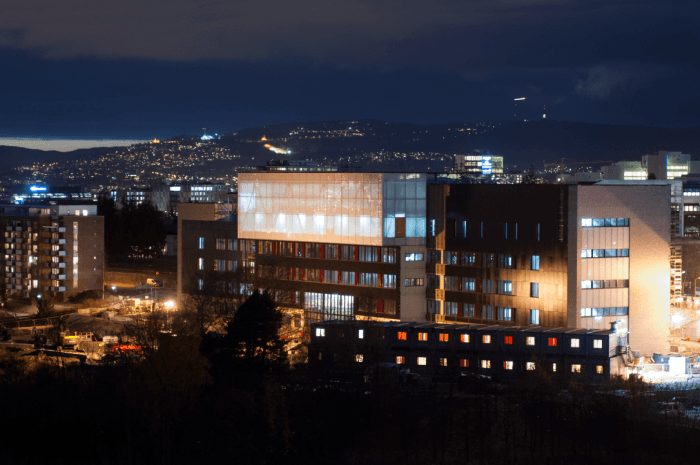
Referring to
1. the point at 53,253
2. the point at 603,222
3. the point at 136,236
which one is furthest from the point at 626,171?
the point at 603,222

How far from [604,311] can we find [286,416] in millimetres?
23848

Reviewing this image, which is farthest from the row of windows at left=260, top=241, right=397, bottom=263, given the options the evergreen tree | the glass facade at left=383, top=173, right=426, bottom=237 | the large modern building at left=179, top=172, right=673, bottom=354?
the evergreen tree

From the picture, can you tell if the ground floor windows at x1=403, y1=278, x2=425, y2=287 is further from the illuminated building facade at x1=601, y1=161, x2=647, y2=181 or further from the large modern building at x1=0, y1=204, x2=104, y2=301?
the illuminated building facade at x1=601, y1=161, x2=647, y2=181

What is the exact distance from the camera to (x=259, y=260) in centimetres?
6694

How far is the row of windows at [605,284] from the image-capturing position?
5475 centimetres

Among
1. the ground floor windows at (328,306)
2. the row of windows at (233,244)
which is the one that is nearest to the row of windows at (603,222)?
the ground floor windows at (328,306)

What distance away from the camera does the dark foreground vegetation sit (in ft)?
132

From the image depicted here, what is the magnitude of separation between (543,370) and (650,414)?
20.7 ft

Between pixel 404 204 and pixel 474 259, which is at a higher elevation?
pixel 404 204

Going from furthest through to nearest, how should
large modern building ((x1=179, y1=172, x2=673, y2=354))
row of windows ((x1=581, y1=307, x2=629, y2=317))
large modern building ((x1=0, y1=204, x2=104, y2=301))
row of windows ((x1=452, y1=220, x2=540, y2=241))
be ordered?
1. large modern building ((x1=0, y1=204, x2=104, y2=301))
2. row of windows ((x1=452, y1=220, x2=540, y2=241))
3. large modern building ((x1=179, y1=172, x2=673, y2=354))
4. row of windows ((x1=581, y1=307, x2=629, y2=317))

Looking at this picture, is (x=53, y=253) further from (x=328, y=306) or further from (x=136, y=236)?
(x=328, y=306)

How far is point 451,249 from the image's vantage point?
6034 centimetres

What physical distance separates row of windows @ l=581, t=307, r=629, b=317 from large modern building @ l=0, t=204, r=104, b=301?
5436 centimetres

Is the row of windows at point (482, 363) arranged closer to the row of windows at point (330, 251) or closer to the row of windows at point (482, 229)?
the row of windows at point (482, 229)
